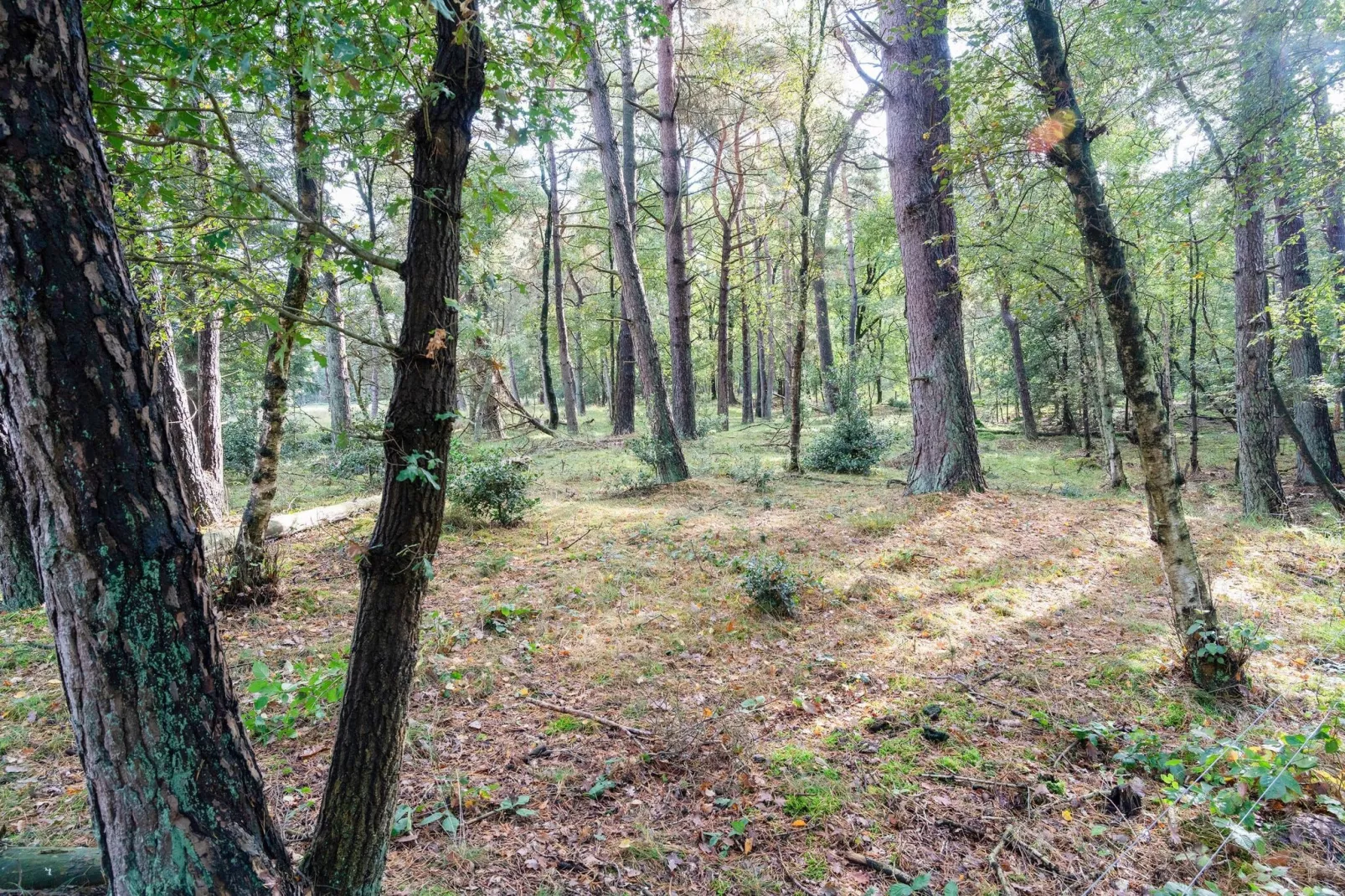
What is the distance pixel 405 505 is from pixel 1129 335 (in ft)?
13.4

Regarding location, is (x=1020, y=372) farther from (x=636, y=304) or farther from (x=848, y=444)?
(x=636, y=304)

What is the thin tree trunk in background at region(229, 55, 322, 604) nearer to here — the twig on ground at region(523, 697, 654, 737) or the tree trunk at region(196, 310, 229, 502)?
the twig on ground at region(523, 697, 654, 737)

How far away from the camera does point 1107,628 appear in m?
4.43

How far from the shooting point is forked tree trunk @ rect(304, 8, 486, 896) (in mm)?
2100

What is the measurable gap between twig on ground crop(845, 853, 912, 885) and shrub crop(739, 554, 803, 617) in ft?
7.94

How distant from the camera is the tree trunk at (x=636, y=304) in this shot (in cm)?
951

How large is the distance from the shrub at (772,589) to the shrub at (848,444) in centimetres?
652

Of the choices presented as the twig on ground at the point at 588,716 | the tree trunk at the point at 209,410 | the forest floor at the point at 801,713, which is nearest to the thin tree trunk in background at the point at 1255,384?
the forest floor at the point at 801,713

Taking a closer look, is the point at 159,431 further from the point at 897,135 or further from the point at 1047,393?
the point at 1047,393

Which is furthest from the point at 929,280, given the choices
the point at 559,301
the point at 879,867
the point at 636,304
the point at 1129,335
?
the point at 559,301

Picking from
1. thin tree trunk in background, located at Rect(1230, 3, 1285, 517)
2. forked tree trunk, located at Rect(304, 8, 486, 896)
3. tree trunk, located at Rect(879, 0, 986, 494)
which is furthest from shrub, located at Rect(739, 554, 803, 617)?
thin tree trunk in background, located at Rect(1230, 3, 1285, 517)

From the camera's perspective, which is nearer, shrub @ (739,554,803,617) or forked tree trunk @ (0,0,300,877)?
forked tree trunk @ (0,0,300,877)

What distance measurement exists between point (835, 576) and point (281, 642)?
472cm

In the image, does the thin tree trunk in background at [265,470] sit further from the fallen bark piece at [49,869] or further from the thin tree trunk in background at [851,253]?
the thin tree trunk in background at [851,253]
